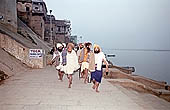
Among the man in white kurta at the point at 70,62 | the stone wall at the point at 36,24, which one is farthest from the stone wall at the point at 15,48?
the stone wall at the point at 36,24

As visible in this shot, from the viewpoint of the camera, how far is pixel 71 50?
7.29 metres

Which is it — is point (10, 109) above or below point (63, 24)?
below

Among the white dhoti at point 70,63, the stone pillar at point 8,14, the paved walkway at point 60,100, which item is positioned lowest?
the paved walkway at point 60,100

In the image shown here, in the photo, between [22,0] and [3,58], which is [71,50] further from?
[22,0]

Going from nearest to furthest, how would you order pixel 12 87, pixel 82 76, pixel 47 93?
pixel 47 93, pixel 12 87, pixel 82 76

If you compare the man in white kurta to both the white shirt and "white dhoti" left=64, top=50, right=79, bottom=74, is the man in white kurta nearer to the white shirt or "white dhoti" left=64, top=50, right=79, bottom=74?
"white dhoti" left=64, top=50, right=79, bottom=74

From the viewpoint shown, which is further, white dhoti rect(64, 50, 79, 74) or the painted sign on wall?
the painted sign on wall

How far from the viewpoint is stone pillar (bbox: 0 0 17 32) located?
19.4 m

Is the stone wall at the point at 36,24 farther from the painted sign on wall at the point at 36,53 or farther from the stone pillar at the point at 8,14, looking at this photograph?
the painted sign on wall at the point at 36,53

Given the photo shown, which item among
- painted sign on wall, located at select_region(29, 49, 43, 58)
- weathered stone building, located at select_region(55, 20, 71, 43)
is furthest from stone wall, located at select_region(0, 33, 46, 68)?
weathered stone building, located at select_region(55, 20, 71, 43)

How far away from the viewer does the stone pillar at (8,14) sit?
1942 cm

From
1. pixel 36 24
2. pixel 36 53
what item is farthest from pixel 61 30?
pixel 36 53

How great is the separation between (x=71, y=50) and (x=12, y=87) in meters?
2.82

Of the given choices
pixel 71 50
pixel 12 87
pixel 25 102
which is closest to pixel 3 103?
pixel 25 102
